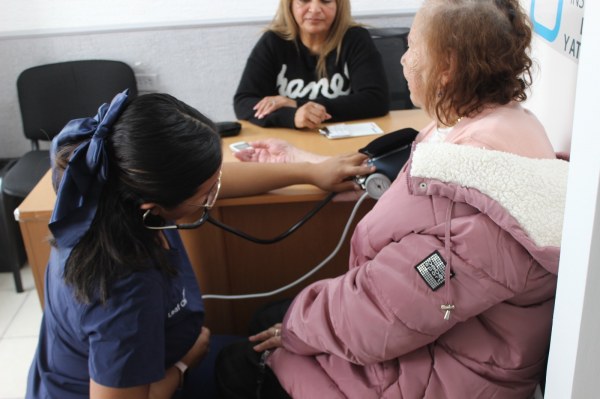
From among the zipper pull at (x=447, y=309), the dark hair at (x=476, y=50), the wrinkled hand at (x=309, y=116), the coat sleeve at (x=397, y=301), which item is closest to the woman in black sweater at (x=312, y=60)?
the wrinkled hand at (x=309, y=116)

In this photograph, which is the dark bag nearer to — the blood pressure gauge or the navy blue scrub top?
the navy blue scrub top

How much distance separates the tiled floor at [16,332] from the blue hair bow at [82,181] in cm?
124

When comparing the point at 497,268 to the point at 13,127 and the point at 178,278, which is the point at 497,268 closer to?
the point at 178,278

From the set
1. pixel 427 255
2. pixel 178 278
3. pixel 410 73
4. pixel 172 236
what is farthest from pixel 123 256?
pixel 410 73

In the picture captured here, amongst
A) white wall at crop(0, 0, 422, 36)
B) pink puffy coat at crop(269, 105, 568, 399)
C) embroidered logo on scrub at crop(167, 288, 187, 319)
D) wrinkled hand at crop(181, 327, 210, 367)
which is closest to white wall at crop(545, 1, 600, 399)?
pink puffy coat at crop(269, 105, 568, 399)

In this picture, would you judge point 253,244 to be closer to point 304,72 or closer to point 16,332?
point 304,72

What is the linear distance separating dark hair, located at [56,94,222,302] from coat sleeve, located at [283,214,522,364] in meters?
0.31

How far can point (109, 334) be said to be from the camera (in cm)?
96

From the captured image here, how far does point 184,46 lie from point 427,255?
242 centimetres

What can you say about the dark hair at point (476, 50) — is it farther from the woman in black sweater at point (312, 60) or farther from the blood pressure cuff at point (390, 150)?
the woman in black sweater at point (312, 60)

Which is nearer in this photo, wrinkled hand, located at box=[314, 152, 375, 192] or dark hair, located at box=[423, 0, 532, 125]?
dark hair, located at box=[423, 0, 532, 125]

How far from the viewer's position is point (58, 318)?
107 cm

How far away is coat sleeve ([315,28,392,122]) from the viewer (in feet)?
6.63

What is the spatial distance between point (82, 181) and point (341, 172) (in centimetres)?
67
